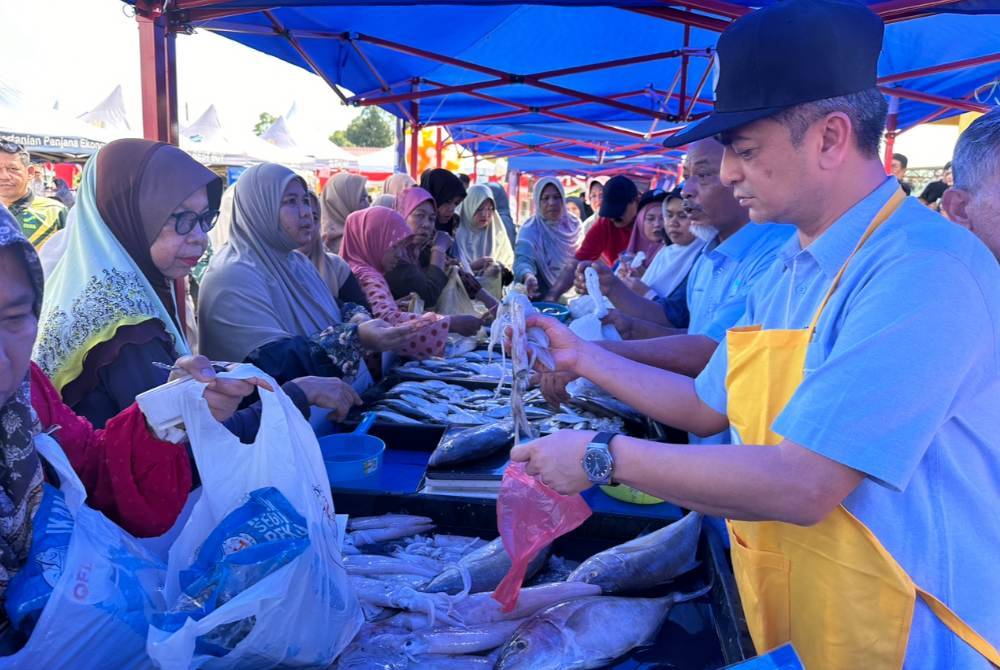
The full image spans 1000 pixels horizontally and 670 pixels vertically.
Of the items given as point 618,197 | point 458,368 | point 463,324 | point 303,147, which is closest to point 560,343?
point 458,368

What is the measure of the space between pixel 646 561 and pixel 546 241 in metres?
7.05

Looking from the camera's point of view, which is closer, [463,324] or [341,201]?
[463,324]

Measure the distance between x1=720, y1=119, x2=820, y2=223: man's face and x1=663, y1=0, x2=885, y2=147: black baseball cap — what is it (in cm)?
5

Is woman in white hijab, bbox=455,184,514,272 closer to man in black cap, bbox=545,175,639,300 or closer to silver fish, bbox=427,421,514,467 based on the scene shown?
man in black cap, bbox=545,175,639,300

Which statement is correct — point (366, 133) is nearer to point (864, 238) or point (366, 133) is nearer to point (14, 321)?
point (14, 321)

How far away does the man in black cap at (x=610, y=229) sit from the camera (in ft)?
23.6

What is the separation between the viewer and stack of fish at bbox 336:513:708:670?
1651mm

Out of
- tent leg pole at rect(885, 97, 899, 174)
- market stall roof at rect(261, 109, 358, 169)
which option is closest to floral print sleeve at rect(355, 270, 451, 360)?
tent leg pole at rect(885, 97, 899, 174)

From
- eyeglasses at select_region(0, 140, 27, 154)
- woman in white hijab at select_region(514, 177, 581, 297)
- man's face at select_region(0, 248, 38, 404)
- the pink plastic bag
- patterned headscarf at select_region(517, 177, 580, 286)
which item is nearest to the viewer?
man's face at select_region(0, 248, 38, 404)

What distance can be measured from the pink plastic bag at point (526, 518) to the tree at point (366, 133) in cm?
7566

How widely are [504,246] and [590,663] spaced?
8.29m

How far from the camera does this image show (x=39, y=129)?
46.3 ft

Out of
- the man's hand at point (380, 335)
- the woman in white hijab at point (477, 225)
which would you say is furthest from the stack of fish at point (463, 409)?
the woman in white hijab at point (477, 225)

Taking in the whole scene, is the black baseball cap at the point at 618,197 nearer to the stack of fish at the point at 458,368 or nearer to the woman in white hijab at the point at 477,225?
the woman in white hijab at the point at 477,225
